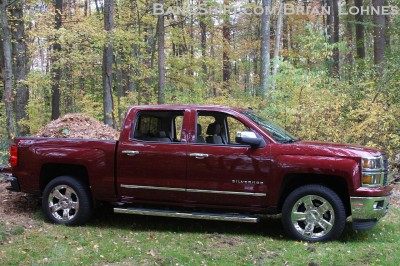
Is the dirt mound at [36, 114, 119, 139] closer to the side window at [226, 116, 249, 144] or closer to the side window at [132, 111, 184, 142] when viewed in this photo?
the side window at [132, 111, 184, 142]

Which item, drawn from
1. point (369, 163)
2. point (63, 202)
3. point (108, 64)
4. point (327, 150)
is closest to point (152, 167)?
point (63, 202)

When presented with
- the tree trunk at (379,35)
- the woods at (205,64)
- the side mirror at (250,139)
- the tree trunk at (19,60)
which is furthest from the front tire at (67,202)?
the tree trunk at (379,35)

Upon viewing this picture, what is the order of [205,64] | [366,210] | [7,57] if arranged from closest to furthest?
[366,210] < [7,57] < [205,64]

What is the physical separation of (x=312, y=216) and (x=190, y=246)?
177 cm

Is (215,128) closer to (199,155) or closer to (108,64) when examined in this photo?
(199,155)

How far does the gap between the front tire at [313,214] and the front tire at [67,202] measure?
3172 mm

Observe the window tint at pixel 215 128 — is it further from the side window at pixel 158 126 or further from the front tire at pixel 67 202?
the front tire at pixel 67 202

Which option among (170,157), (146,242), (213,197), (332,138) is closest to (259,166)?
(213,197)

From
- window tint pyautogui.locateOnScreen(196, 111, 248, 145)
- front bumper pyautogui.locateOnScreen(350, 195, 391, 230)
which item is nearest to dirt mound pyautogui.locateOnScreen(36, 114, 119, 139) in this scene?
window tint pyautogui.locateOnScreen(196, 111, 248, 145)

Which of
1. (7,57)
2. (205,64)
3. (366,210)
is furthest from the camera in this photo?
(205,64)

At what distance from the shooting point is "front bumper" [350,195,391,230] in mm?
5500

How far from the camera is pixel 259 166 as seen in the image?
5.87m

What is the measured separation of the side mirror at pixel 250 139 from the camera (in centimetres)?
583

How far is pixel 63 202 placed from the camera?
22.0 ft
